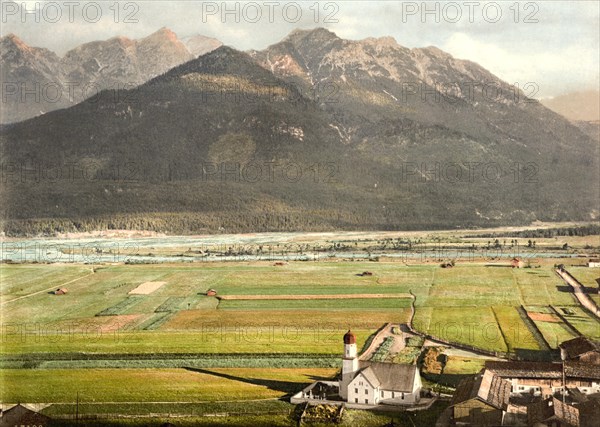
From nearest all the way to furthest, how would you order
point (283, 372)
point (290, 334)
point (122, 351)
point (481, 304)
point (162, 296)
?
1. point (283, 372)
2. point (122, 351)
3. point (290, 334)
4. point (481, 304)
5. point (162, 296)

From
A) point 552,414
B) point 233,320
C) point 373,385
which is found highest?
point 233,320

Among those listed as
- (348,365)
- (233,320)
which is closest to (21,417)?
(348,365)

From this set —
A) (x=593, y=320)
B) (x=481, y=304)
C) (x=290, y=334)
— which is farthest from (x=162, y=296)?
(x=593, y=320)

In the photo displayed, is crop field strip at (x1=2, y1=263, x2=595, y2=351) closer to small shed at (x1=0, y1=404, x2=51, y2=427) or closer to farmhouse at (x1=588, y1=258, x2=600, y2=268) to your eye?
farmhouse at (x1=588, y1=258, x2=600, y2=268)

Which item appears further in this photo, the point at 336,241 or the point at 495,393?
the point at 336,241

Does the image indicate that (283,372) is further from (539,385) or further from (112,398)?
(539,385)

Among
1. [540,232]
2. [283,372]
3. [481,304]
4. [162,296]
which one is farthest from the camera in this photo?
[540,232]

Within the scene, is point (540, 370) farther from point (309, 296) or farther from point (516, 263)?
point (516, 263)

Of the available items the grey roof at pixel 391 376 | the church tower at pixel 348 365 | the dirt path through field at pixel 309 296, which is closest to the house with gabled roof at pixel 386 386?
the grey roof at pixel 391 376
